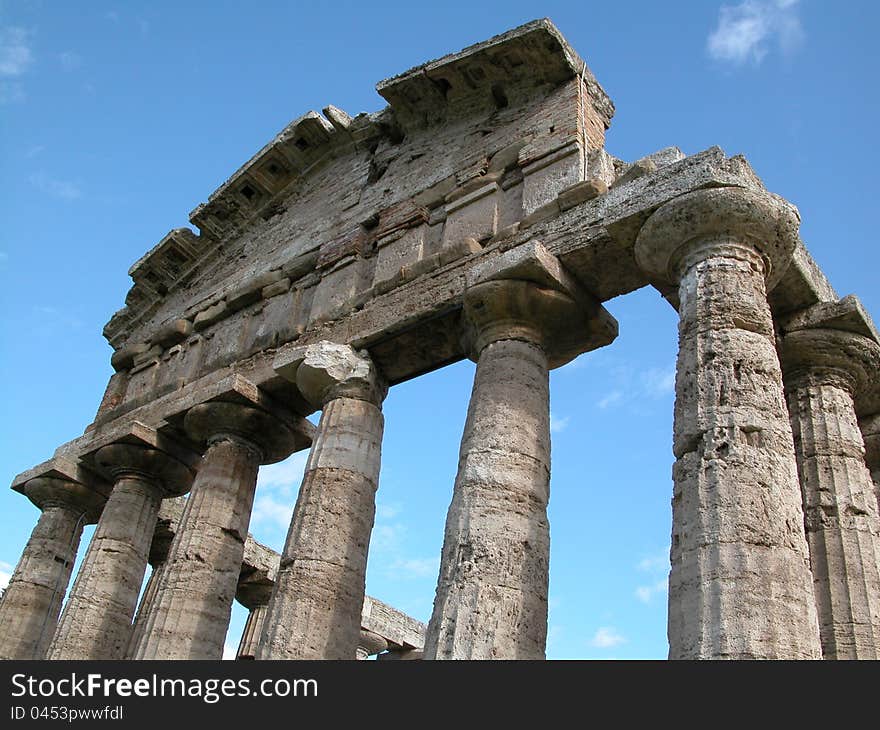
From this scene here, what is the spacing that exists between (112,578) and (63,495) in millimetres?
2299

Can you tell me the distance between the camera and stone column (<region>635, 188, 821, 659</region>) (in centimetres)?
581

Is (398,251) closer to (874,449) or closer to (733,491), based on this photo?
(874,449)

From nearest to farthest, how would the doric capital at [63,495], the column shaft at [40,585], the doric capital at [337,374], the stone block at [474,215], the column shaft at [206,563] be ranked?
the column shaft at [206,563], the doric capital at [337,374], the stone block at [474,215], the column shaft at [40,585], the doric capital at [63,495]

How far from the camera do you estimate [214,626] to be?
10156 mm

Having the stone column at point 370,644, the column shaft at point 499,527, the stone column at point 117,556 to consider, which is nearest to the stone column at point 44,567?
the stone column at point 117,556

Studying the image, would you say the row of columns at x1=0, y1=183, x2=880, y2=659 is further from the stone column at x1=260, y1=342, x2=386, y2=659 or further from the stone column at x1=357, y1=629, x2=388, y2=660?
the stone column at x1=357, y1=629, x2=388, y2=660

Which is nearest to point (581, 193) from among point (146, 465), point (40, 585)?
point (146, 465)

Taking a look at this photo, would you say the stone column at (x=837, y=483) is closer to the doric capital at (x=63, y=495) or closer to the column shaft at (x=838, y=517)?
the column shaft at (x=838, y=517)

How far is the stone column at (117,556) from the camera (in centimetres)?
1096

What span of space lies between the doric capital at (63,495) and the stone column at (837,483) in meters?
9.53

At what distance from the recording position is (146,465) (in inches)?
490
